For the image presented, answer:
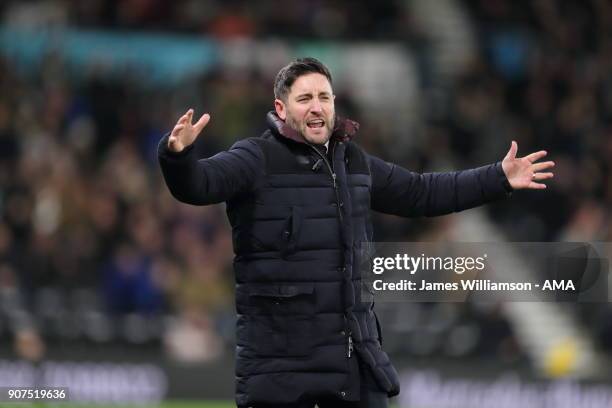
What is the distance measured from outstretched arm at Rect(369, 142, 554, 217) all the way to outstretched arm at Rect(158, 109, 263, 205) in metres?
0.68

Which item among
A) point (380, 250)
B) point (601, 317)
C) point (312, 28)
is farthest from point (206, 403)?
point (380, 250)

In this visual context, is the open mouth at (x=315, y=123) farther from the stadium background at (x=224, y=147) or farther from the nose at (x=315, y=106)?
the stadium background at (x=224, y=147)

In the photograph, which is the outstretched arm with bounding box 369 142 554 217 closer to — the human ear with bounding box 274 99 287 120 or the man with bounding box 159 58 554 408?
the man with bounding box 159 58 554 408

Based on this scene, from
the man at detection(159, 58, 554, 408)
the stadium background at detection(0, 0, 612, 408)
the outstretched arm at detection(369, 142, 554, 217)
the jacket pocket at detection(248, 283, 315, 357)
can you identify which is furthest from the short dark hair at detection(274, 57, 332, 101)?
the stadium background at detection(0, 0, 612, 408)

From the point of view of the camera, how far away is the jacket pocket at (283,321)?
5.53 meters

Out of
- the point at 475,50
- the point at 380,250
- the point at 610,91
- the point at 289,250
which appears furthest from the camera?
the point at 475,50

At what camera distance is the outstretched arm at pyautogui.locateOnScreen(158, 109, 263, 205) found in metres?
5.31

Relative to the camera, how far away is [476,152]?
50.8 feet

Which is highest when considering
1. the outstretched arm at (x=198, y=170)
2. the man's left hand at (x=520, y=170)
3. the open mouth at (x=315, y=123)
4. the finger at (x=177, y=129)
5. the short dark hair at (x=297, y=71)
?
the short dark hair at (x=297, y=71)

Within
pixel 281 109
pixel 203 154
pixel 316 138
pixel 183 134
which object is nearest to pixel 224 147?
pixel 203 154

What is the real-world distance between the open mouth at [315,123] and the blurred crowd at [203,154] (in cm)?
764

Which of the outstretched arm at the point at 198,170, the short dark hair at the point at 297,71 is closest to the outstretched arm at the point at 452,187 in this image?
the short dark hair at the point at 297,71

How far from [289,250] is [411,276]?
110cm

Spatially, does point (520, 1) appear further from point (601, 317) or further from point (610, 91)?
point (601, 317)
